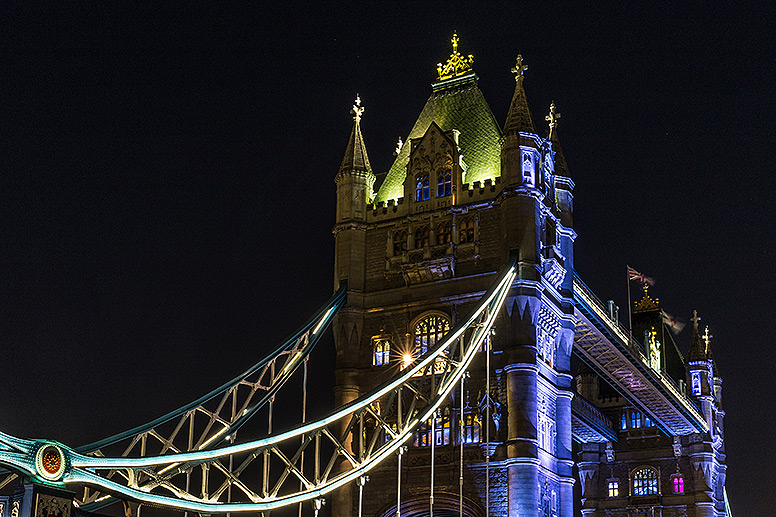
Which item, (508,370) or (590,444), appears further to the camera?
(590,444)

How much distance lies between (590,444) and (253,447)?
4713 centimetres

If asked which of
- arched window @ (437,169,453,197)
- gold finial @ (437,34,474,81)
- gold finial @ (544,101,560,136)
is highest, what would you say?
gold finial @ (437,34,474,81)

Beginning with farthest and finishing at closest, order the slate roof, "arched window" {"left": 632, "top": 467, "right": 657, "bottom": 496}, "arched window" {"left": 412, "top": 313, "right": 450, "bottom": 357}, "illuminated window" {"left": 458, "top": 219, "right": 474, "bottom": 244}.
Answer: "arched window" {"left": 632, "top": 467, "right": 657, "bottom": 496}, the slate roof, "illuminated window" {"left": 458, "top": 219, "right": 474, "bottom": 244}, "arched window" {"left": 412, "top": 313, "right": 450, "bottom": 357}

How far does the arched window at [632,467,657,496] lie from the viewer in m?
68.5

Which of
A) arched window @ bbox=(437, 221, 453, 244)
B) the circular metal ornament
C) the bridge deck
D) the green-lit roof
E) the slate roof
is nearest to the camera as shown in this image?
the circular metal ornament

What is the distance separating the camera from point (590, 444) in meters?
70.6

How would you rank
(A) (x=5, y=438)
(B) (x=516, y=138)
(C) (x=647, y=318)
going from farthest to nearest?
(C) (x=647, y=318), (B) (x=516, y=138), (A) (x=5, y=438)

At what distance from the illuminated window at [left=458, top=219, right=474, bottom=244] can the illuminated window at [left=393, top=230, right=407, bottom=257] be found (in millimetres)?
2138

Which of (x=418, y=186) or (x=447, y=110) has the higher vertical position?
(x=447, y=110)

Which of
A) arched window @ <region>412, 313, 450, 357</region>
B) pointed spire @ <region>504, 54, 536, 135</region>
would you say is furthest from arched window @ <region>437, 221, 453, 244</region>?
pointed spire @ <region>504, 54, 536, 135</region>

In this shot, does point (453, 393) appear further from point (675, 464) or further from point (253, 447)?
point (675, 464)

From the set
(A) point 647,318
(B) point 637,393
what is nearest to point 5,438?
(B) point 637,393

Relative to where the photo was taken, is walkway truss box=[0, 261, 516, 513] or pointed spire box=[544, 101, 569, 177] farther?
pointed spire box=[544, 101, 569, 177]

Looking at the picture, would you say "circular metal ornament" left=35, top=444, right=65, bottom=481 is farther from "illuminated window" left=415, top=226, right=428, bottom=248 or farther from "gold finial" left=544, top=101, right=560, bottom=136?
"gold finial" left=544, top=101, right=560, bottom=136
